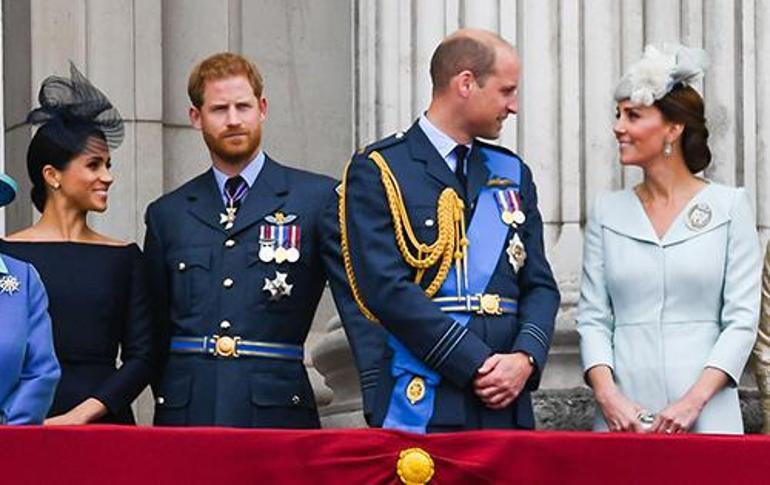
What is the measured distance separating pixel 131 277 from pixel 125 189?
1.54 m

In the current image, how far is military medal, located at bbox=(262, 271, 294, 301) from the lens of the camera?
8844 millimetres

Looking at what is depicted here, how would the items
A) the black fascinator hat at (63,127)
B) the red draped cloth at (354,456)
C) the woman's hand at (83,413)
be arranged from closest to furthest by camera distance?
1. the red draped cloth at (354,456)
2. the woman's hand at (83,413)
3. the black fascinator hat at (63,127)

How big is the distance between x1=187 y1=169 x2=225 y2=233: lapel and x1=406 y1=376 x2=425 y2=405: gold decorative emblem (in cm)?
97

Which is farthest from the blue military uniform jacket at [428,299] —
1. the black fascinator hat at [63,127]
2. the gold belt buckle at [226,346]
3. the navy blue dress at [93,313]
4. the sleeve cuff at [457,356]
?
the black fascinator hat at [63,127]

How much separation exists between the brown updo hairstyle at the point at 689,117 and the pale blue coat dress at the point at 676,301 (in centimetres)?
10

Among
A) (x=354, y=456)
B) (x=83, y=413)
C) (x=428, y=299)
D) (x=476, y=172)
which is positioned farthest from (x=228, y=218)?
(x=354, y=456)

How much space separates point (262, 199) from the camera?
9008 millimetres

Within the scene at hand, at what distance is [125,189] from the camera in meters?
10.5

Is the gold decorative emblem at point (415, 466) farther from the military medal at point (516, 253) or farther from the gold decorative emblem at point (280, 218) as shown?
the gold decorative emblem at point (280, 218)

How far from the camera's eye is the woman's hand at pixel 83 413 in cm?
876

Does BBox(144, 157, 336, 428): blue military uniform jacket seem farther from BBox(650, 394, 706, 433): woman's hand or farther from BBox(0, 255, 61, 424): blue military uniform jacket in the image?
BBox(650, 394, 706, 433): woman's hand

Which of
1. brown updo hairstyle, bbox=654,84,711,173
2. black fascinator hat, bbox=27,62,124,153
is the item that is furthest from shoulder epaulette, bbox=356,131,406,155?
black fascinator hat, bbox=27,62,124,153

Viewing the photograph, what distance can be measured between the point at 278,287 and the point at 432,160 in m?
0.64

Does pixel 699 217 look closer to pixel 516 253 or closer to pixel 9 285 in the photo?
pixel 516 253
